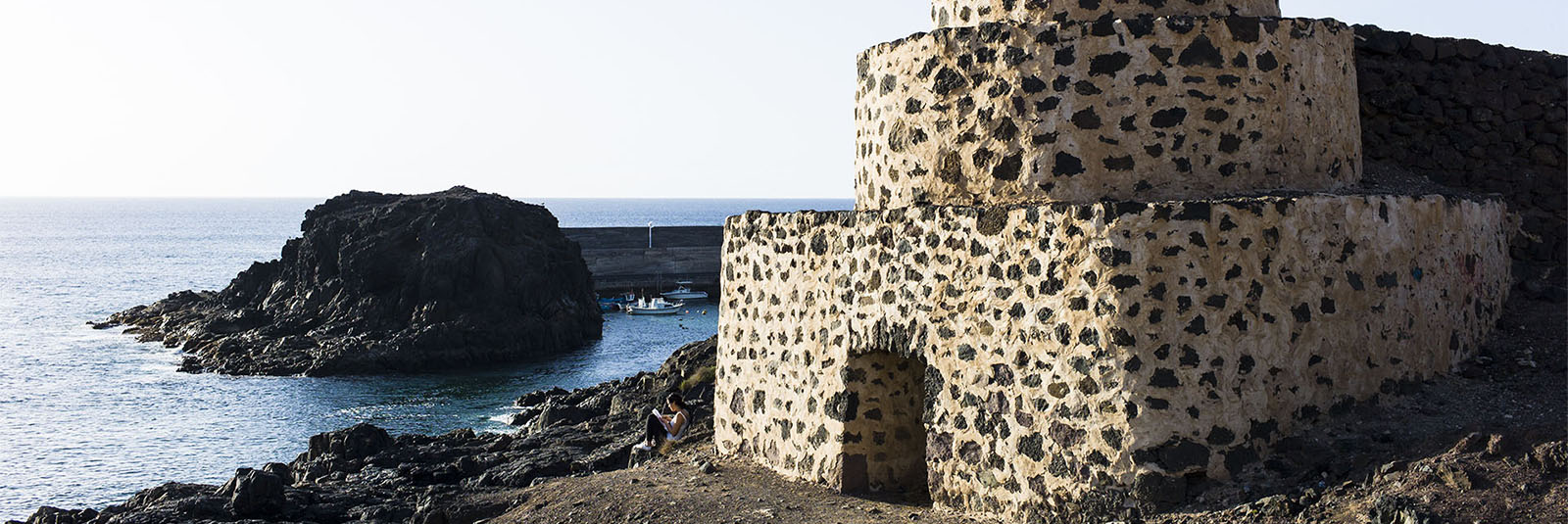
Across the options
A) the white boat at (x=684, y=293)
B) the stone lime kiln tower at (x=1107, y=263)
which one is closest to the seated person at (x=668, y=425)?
the stone lime kiln tower at (x=1107, y=263)

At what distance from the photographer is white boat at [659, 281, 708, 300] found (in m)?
59.0

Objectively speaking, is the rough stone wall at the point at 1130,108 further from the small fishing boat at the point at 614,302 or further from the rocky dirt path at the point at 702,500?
the small fishing boat at the point at 614,302

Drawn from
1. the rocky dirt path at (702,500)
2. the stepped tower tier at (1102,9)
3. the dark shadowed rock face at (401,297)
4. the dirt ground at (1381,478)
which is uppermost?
the stepped tower tier at (1102,9)

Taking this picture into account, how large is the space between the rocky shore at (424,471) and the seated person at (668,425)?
0.21 metres

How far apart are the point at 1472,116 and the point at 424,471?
11.6 meters

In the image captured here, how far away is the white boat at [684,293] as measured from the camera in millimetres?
59000

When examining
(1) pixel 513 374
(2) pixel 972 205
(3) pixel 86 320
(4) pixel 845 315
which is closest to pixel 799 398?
(4) pixel 845 315

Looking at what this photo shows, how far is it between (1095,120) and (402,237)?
38.1 metres

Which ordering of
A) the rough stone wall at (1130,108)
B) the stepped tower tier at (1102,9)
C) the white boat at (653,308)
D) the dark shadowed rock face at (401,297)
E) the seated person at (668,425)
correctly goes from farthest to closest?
the white boat at (653,308) → the dark shadowed rock face at (401,297) → the seated person at (668,425) → the stepped tower tier at (1102,9) → the rough stone wall at (1130,108)

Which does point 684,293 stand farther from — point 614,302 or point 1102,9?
point 1102,9

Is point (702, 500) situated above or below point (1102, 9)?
below

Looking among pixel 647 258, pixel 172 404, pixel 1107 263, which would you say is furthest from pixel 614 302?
A: pixel 1107 263

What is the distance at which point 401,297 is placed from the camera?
1662 inches

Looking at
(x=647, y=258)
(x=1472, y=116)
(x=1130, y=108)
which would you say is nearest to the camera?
(x=1130, y=108)
